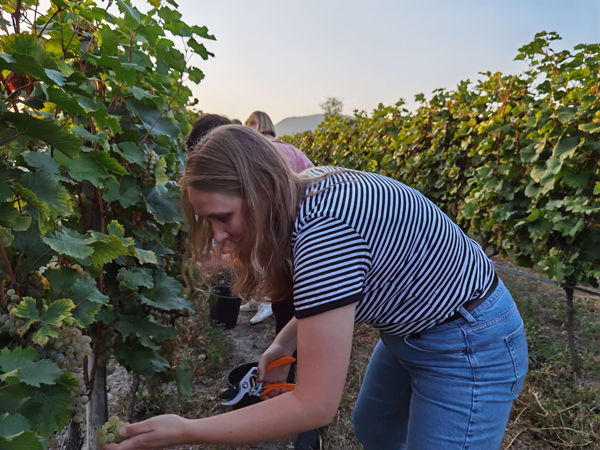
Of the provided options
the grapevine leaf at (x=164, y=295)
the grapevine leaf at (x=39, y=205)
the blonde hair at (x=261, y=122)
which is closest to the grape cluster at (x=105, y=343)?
the grapevine leaf at (x=164, y=295)

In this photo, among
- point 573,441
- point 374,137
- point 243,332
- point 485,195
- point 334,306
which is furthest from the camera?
point 374,137

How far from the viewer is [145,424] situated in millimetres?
1061

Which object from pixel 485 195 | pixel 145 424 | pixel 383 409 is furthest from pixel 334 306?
pixel 485 195

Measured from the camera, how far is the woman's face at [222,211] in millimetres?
1138

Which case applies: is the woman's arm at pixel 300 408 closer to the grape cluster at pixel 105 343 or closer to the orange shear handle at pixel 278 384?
the grape cluster at pixel 105 343

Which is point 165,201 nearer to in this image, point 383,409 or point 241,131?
point 241,131

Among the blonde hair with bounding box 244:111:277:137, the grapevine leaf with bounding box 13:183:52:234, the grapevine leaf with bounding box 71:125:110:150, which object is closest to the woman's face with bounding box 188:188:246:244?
the grapevine leaf with bounding box 71:125:110:150

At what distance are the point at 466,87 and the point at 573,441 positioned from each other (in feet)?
11.4

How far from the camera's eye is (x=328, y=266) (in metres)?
1.00

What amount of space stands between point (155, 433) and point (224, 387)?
6.29ft

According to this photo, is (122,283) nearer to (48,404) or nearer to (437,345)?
(48,404)

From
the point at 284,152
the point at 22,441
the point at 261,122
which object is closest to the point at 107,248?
the point at 22,441

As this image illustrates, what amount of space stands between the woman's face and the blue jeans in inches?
25.0

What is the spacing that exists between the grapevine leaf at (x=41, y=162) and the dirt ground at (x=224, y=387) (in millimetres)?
1465
